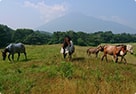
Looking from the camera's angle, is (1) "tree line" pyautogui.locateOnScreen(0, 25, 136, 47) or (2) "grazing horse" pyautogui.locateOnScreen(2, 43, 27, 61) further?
(1) "tree line" pyautogui.locateOnScreen(0, 25, 136, 47)

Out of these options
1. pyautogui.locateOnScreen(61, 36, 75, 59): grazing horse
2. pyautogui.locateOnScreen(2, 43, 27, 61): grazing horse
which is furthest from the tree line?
pyautogui.locateOnScreen(61, 36, 75, 59): grazing horse

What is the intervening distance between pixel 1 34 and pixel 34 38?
2447 cm

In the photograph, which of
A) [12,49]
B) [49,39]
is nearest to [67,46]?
[12,49]

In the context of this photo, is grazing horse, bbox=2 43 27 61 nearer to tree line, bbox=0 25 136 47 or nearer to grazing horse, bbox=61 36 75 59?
grazing horse, bbox=61 36 75 59

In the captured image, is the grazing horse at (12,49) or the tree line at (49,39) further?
the tree line at (49,39)

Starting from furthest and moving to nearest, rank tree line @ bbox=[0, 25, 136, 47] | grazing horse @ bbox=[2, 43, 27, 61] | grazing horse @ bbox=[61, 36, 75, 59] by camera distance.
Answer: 1. tree line @ bbox=[0, 25, 136, 47]
2. grazing horse @ bbox=[2, 43, 27, 61]
3. grazing horse @ bbox=[61, 36, 75, 59]

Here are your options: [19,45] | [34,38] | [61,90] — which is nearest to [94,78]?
[61,90]

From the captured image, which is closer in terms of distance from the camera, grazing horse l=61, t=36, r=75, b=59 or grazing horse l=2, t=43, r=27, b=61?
grazing horse l=61, t=36, r=75, b=59

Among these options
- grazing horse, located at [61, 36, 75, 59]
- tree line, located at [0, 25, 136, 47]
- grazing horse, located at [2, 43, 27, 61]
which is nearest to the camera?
grazing horse, located at [61, 36, 75, 59]

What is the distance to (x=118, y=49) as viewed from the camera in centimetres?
2412

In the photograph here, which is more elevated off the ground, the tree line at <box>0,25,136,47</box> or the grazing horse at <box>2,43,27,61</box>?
the grazing horse at <box>2,43,27,61</box>

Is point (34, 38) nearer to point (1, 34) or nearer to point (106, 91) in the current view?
point (1, 34)

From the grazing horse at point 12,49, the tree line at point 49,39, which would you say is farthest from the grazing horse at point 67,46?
the tree line at point 49,39

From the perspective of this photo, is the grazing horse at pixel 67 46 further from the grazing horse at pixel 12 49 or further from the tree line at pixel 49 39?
the tree line at pixel 49 39
